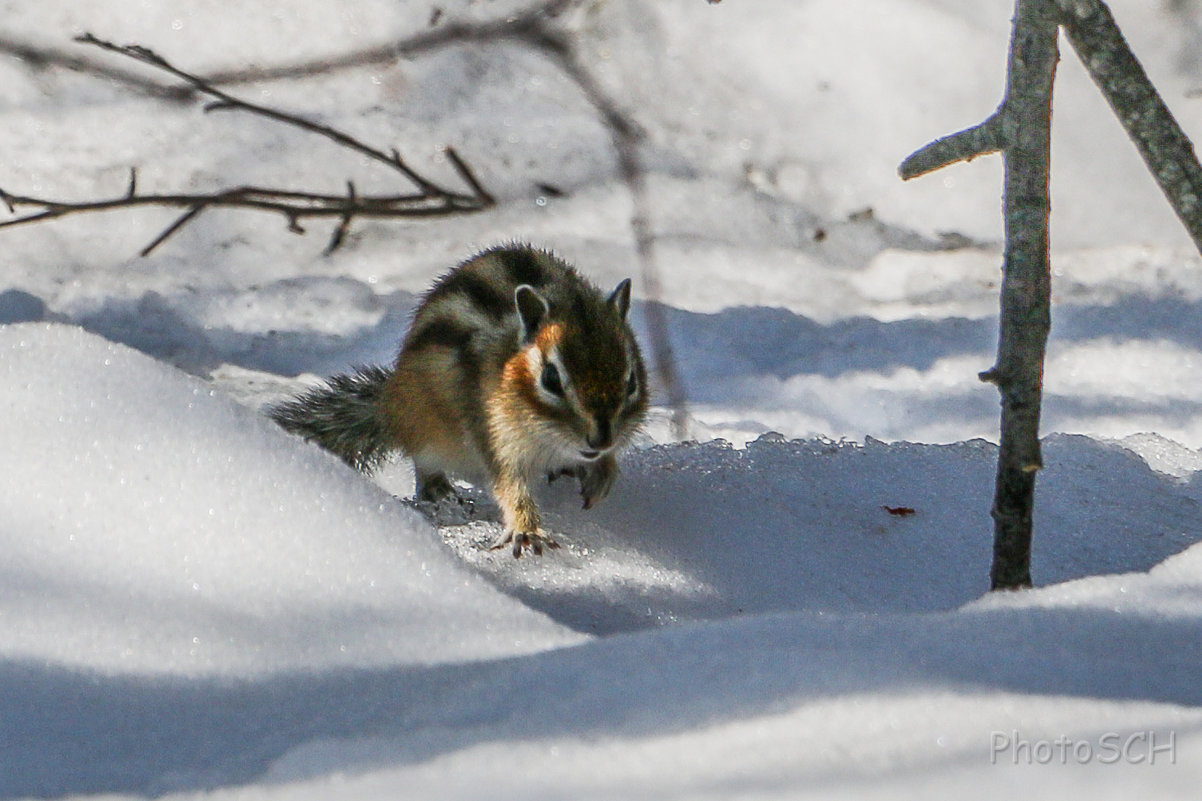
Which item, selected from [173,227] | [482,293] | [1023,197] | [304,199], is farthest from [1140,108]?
[173,227]

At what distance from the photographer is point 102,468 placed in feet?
5.71

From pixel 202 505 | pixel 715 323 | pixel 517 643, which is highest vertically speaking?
pixel 715 323

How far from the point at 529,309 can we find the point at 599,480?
1.26 ft

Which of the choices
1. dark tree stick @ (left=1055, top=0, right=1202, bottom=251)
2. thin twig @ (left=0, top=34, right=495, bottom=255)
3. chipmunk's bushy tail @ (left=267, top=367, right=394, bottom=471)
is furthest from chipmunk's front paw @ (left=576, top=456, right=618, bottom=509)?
thin twig @ (left=0, top=34, right=495, bottom=255)

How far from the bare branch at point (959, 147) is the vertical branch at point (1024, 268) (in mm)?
15

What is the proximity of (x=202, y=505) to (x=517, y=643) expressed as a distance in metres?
0.47

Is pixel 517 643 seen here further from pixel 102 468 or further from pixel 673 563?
pixel 673 563

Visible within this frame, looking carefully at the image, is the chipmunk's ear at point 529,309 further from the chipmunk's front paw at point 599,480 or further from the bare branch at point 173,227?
the bare branch at point 173,227

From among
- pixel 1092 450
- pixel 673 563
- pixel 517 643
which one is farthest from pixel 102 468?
pixel 1092 450

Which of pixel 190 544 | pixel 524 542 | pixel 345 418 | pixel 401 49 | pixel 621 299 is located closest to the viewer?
pixel 190 544

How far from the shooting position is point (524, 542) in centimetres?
247

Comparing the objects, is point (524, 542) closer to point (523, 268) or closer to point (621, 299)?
point (621, 299)

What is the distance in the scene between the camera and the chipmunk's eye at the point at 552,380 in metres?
2.72

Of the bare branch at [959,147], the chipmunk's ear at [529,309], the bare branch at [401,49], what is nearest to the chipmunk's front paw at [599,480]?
the chipmunk's ear at [529,309]
